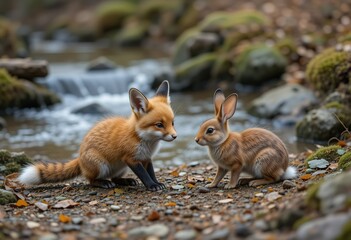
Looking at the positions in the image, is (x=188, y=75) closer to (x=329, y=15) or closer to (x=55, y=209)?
(x=329, y=15)

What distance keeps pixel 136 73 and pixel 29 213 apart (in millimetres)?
13851

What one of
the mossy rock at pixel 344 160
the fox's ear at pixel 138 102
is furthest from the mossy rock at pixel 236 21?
the fox's ear at pixel 138 102

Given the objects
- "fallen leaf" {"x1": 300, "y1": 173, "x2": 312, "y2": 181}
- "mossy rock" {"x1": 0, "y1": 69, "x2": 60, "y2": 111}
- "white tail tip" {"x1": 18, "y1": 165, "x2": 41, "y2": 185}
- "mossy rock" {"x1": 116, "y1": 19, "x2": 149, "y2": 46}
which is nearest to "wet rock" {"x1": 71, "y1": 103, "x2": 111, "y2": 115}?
"mossy rock" {"x1": 0, "y1": 69, "x2": 60, "y2": 111}

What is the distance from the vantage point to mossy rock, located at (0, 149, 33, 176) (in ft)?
27.8

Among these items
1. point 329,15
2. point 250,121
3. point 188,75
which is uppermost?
point 329,15

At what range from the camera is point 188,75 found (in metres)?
18.8

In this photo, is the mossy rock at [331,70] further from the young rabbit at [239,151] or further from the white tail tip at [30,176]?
the white tail tip at [30,176]

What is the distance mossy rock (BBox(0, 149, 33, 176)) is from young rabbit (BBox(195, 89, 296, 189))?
3.06 m

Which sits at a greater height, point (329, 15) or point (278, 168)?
point (329, 15)

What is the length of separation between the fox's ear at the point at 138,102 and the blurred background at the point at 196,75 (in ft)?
9.82

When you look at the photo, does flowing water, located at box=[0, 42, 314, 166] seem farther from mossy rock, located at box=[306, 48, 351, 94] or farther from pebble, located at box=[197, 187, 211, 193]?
pebble, located at box=[197, 187, 211, 193]

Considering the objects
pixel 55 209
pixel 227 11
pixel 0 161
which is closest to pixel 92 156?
pixel 55 209

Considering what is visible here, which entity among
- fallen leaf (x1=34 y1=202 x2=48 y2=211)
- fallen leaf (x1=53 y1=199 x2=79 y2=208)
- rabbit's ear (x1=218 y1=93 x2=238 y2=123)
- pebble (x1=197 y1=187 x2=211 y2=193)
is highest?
rabbit's ear (x1=218 y1=93 x2=238 y2=123)

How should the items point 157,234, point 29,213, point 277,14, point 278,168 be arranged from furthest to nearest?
point 277,14 → point 278,168 → point 29,213 → point 157,234
